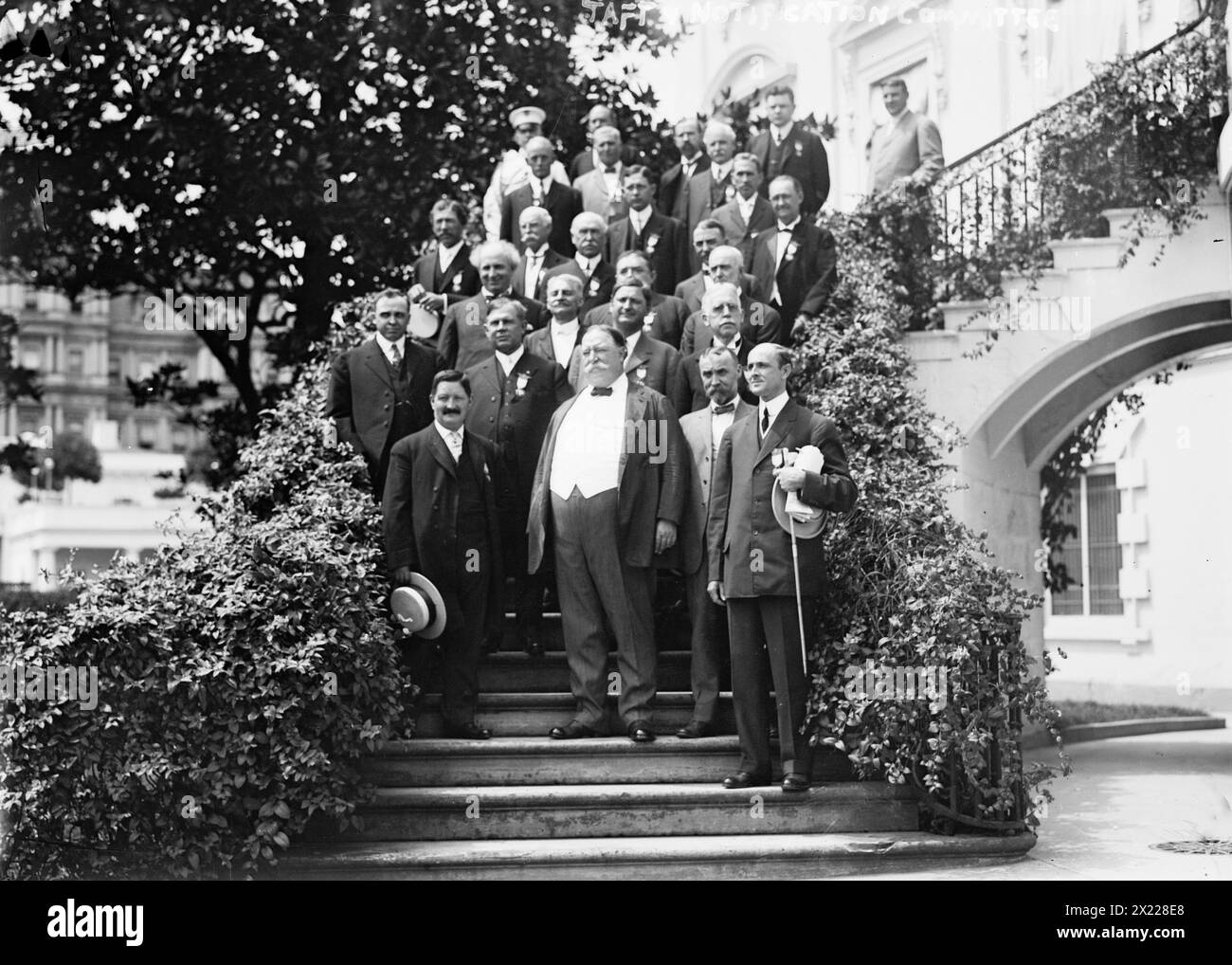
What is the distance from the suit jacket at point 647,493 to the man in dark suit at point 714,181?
3065 millimetres

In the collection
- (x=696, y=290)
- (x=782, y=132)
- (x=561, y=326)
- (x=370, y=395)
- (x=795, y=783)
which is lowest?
(x=795, y=783)

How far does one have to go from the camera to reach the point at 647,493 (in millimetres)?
7844

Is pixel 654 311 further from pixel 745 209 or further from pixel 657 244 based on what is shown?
pixel 745 209

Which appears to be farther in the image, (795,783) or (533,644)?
(533,644)

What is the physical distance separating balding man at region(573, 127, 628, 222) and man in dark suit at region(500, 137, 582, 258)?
0.10 meters

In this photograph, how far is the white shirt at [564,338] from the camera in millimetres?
9008

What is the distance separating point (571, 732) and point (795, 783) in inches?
41.8

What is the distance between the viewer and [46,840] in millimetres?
6676

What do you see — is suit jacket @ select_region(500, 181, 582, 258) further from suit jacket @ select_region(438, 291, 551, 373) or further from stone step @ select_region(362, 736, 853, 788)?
stone step @ select_region(362, 736, 853, 788)

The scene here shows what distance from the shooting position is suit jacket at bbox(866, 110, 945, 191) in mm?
11553

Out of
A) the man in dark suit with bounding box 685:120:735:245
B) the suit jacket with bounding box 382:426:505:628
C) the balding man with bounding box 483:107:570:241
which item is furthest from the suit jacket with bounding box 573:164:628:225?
the suit jacket with bounding box 382:426:505:628

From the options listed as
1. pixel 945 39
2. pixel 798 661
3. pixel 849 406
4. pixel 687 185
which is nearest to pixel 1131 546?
pixel 945 39

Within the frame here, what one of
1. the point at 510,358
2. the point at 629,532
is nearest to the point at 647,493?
the point at 629,532
